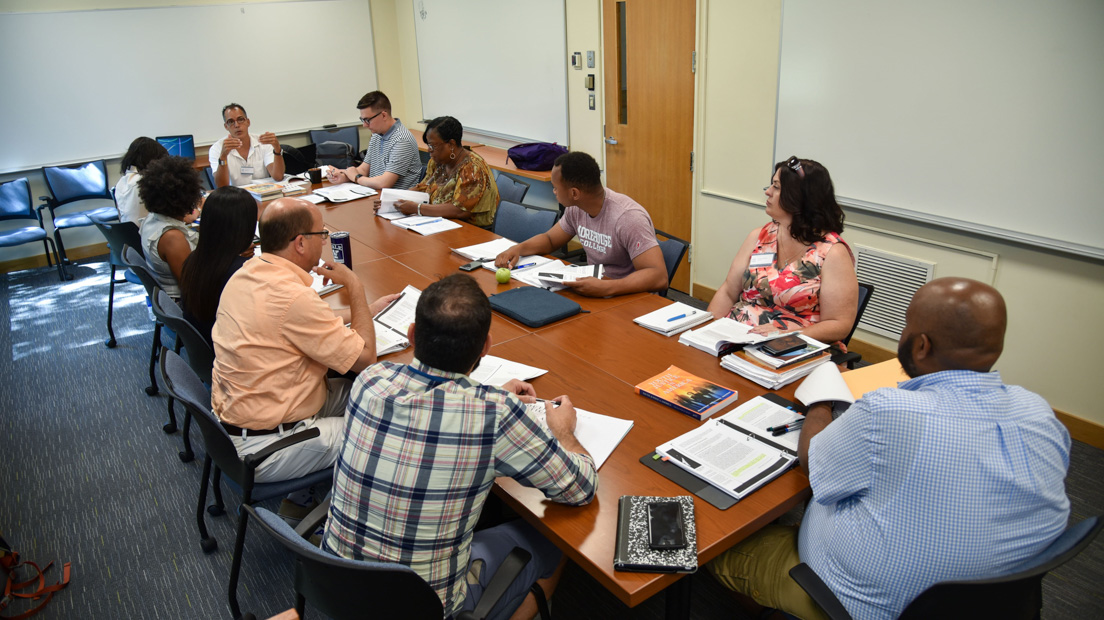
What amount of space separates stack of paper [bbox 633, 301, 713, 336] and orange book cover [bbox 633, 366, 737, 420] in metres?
0.35

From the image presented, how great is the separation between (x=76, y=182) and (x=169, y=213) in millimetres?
3742

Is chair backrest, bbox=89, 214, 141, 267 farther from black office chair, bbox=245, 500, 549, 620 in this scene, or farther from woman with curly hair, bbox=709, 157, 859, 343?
woman with curly hair, bbox=709, 157, 859, 343

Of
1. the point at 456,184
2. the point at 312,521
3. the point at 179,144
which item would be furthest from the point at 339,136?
the point at 312,521

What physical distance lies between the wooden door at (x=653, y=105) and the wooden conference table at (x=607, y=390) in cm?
178

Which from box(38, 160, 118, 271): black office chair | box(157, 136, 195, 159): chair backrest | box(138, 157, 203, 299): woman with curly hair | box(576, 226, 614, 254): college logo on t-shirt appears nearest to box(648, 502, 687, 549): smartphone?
box(576, 226, 614, 254): college logo on t-shirt

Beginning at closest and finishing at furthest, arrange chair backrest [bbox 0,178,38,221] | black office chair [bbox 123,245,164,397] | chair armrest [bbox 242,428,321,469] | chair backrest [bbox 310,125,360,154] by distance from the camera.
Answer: chair armrest [bbox 242,428,321,469]
black office chair [bbox 123,245,164,397]
chair backrest [bbox 0,178,38,221]
chair backrest [bbox 310,125,360,154]

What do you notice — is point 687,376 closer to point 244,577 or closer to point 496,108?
point 244,577

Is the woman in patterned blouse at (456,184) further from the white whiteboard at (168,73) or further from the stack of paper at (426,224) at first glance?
the white whiteboard at (168,73)

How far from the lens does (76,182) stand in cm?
618

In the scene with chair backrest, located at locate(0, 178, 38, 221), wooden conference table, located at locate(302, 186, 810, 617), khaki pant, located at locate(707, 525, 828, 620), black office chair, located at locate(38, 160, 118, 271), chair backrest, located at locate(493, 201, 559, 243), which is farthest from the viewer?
black office chair, located at locate(38, 160, 118, 271)

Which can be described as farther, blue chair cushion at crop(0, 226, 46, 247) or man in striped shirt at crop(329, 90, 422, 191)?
blue chair cushion at crop(0, 226, 46, 247)

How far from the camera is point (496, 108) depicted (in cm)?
664

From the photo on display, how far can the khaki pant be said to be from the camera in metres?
1.72

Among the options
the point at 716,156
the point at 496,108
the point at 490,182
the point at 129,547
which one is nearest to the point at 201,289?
the point at 129,547
